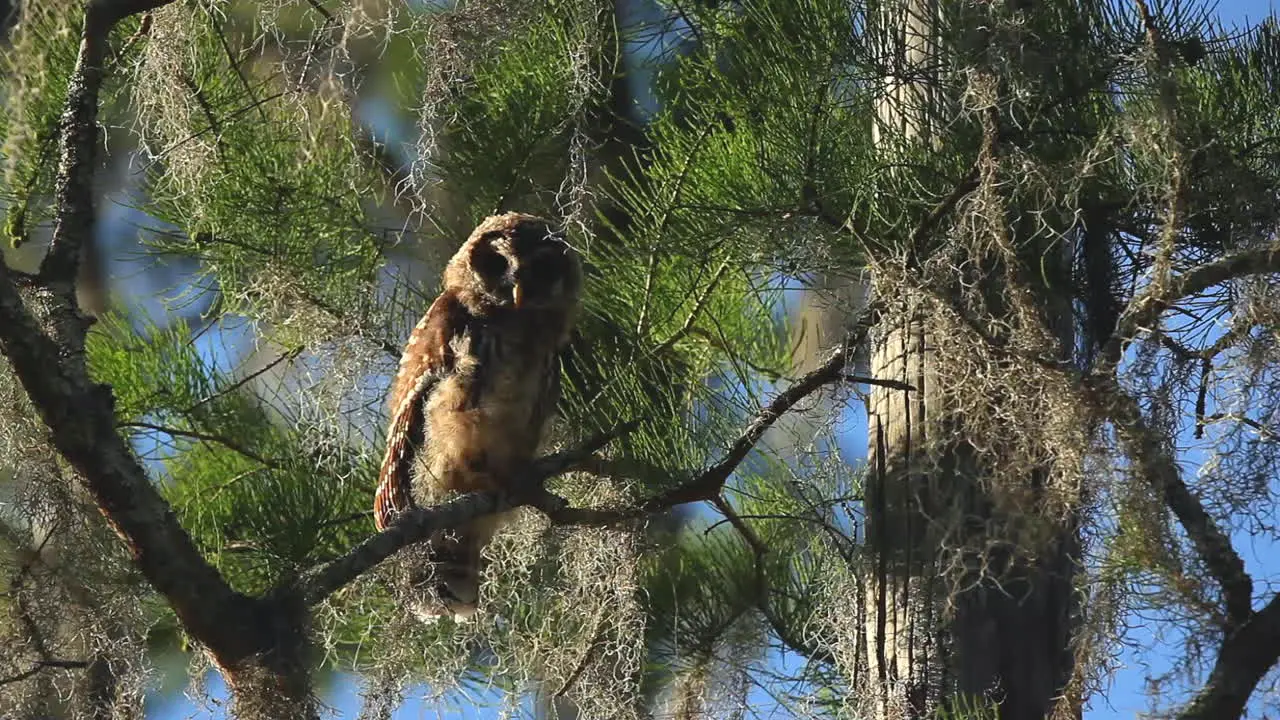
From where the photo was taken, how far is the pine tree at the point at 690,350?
1.78 m

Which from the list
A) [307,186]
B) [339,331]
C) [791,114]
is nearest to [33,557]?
Result: [339,331]

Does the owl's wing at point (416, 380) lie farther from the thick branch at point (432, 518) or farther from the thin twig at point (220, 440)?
the thick branch at point (432, 518)

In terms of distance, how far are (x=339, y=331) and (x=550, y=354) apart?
0.42 metres

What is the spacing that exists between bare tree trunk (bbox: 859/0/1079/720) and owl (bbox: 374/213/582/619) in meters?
0.75

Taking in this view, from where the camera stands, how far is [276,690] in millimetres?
1786

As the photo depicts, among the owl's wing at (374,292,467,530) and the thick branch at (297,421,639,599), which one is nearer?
the thick branch at (297,421,639,599)

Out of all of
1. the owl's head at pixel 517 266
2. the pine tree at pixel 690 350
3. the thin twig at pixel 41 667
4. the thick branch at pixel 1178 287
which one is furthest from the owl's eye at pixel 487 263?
the thick branch at pixel 1178 287

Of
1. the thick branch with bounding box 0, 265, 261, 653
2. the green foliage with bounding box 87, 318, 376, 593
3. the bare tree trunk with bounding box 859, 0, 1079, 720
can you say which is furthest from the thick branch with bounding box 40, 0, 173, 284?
the bare tree trunk with bounding box 859, 0, 1079, 720

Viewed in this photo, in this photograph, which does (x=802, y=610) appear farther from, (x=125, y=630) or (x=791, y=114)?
(x=125, y=630)

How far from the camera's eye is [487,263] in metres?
2.86

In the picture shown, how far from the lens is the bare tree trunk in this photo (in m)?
2.19

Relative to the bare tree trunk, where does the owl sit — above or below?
above

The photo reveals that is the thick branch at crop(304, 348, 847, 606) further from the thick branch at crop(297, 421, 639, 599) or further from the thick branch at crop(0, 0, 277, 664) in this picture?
the thick branch at crop(0, 0, 277, 664)

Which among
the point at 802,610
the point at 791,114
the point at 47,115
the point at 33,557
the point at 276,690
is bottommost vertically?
the point at 276,690
